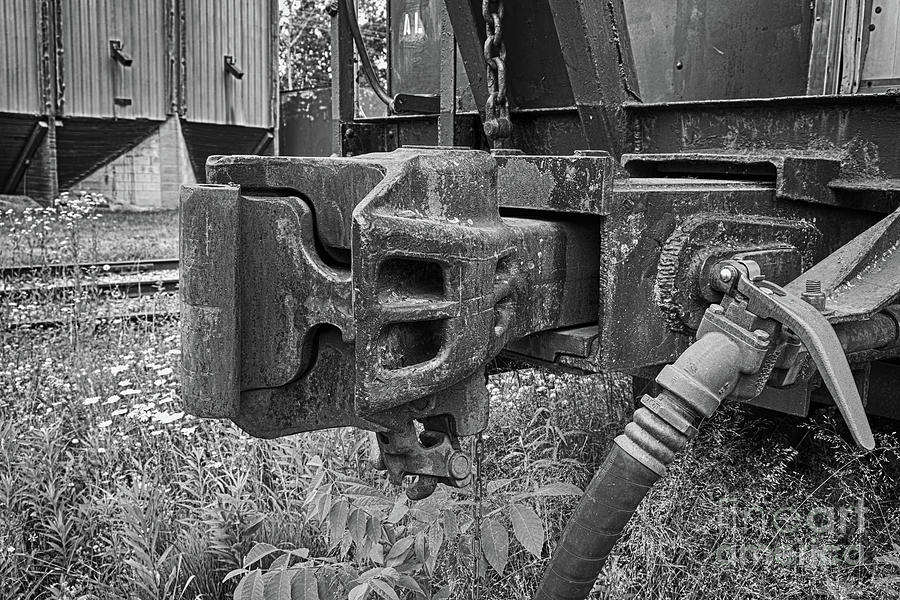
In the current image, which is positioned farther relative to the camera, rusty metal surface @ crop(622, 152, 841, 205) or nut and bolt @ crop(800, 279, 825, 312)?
rusty metal surface @ crop(622, 152, 841, 205)

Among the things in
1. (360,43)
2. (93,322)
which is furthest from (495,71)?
(93,322)

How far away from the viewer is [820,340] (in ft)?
5.66

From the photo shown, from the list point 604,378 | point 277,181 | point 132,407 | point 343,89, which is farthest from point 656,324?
point 132,407

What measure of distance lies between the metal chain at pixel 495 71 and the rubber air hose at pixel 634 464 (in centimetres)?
89

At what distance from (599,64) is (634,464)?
115 cm

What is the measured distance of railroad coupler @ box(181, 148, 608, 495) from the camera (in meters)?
1.63

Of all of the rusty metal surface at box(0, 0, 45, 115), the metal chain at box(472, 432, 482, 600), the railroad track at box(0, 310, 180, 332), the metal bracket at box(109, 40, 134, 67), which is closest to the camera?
the metal chain at box(472, 432, 482, 600)

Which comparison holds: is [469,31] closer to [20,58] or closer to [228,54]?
[20,58]

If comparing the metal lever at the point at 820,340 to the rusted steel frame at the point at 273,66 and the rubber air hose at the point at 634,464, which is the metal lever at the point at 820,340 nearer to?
the rubber air hose at the point at 634,464

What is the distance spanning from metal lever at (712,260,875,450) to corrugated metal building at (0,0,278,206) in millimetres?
11681

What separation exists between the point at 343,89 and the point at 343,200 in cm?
171

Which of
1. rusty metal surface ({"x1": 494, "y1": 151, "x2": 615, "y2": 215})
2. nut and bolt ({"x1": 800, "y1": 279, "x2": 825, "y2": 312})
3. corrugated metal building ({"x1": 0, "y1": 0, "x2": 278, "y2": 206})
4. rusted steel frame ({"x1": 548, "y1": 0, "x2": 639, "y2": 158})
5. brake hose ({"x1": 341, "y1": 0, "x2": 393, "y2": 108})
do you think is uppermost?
corrugated metal building ({"x1": 0, "y1": 0, "x2": 278, "y2": 206})

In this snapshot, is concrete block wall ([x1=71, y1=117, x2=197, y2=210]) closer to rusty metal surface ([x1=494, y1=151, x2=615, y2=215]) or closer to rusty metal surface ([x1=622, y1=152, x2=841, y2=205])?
rusty metal surface ([x1=622, y1=152, x2=841, y2=205])

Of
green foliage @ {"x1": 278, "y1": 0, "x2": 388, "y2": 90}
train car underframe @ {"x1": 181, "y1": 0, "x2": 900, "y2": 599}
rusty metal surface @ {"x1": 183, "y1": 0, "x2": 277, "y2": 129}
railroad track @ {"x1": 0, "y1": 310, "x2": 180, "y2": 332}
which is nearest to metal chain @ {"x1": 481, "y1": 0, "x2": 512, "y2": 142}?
train car underframe @ {"x1": 181, "y1": 0, "x2": 900, "y2": 599}
